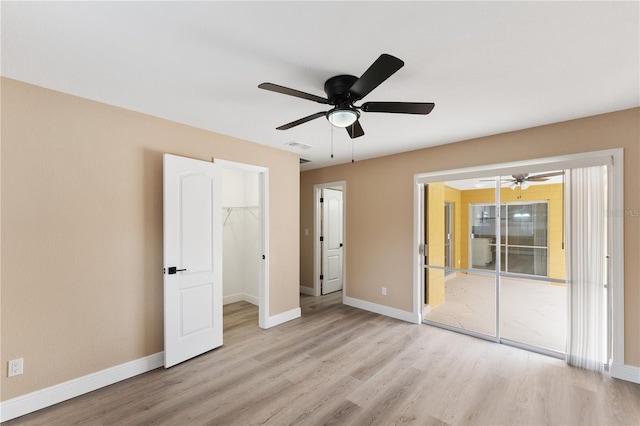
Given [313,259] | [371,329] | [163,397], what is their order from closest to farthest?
1. [163,397]
2. [371,329]
3. [313,259]

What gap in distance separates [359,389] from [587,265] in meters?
2.62

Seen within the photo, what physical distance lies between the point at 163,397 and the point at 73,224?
1.68m

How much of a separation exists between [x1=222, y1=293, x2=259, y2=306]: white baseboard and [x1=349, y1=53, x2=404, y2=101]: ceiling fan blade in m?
4.14

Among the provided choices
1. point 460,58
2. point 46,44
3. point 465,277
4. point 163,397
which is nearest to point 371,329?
point 465,277

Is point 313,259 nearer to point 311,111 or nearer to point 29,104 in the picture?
point 311,111

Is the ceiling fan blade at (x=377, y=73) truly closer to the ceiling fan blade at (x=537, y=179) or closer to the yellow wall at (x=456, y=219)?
the ceiling fan blade at (x=537, y=179)

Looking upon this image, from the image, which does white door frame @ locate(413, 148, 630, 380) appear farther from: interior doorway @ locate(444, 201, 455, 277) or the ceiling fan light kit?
the ceiling fan light kit

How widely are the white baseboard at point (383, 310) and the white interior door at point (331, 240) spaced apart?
2.83 feet

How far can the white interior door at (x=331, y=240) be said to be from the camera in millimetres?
5707

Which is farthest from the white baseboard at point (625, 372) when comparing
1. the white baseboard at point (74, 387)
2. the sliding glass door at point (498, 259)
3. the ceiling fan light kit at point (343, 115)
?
the white baseboard at point (74, 387)

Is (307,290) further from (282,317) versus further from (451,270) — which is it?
(451,270)

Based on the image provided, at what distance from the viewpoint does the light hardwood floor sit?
213 centimetres

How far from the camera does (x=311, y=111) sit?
8.85 feet

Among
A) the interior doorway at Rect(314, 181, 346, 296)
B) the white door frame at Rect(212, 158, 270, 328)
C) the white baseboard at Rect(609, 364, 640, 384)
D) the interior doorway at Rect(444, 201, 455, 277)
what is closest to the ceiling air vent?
the white door frame at Rect(212, 158, 270, 328)
